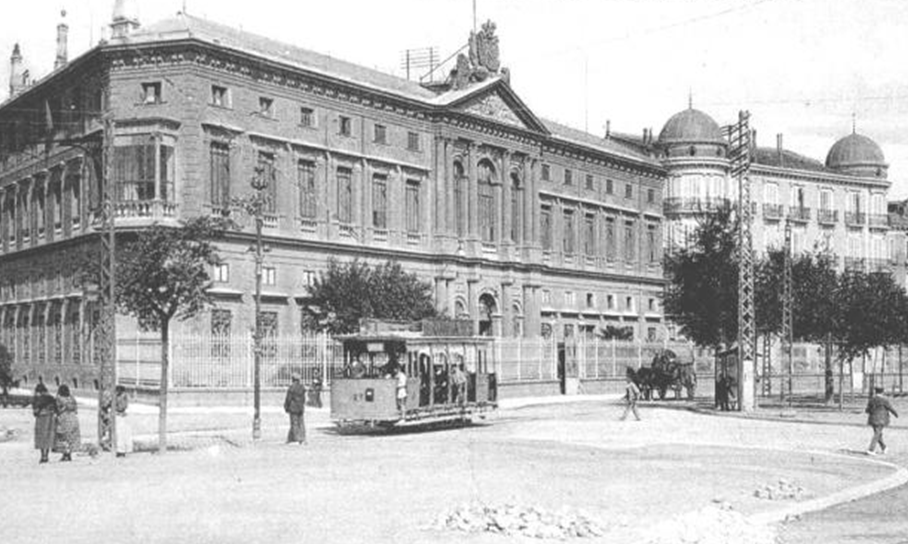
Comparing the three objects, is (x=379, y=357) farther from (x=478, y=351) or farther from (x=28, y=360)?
(x=28, y=360)

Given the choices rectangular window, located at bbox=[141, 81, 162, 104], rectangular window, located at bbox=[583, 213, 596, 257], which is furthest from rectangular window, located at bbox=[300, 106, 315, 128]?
rectangular window, located at bbox=[583, 213, 596, 257]

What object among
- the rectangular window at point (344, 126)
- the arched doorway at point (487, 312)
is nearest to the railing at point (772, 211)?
the arched doorway at point (487, 312)

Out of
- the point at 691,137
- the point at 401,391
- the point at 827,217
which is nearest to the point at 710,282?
the point at 401,391

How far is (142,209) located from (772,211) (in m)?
52.8

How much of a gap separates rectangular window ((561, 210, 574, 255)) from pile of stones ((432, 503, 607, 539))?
5526 cm

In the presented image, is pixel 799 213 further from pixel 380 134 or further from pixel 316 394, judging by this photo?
pixel 316 394

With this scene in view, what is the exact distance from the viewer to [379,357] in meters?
29.8

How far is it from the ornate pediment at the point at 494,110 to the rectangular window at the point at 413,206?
195 inches

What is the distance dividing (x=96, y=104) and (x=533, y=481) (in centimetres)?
3281

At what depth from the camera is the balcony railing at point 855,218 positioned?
292 ft

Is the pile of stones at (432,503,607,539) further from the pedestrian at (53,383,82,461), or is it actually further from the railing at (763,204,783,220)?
the railing at (763,204,783,220)

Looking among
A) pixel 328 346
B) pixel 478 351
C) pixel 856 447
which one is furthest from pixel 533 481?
pixel 328 346

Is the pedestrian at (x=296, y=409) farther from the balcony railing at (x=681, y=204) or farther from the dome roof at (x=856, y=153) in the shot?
the dome roof at (x=856, y=153)

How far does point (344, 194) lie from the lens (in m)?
52.5
